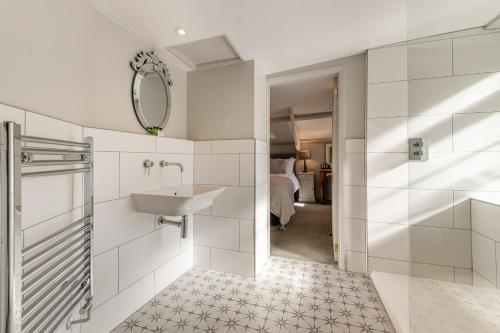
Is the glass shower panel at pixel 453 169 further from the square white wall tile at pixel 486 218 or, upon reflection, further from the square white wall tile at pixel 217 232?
the square white wall tile at pixel 217 232

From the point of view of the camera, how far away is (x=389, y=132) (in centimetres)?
167

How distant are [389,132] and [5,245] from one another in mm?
2185

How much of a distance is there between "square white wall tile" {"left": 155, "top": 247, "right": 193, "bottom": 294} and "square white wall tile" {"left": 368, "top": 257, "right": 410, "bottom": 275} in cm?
163

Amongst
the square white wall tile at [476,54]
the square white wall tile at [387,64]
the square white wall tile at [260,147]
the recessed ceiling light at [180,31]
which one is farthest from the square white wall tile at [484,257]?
the recessed ceiling light at [180,31]

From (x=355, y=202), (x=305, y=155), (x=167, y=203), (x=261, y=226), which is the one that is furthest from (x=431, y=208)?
(x=305, y=155)

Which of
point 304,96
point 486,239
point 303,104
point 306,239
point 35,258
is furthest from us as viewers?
point 303,104

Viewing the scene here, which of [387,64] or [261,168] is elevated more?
[387,64]

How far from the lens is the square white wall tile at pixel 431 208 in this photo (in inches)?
59.2

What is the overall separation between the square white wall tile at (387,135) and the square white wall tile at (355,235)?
655 millimetres

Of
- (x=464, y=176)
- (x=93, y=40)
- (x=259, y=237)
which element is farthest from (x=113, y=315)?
(x=464, y=176)

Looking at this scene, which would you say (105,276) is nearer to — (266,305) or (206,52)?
(266,305)

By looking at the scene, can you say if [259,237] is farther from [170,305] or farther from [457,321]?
[457,321]

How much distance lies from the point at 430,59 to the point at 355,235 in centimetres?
150

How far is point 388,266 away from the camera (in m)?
1.69
